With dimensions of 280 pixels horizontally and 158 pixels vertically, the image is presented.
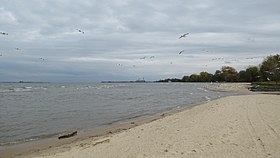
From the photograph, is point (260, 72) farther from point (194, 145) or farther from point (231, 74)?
point (194, 145)

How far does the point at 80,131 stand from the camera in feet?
56.6

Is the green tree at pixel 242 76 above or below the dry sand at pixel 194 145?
above

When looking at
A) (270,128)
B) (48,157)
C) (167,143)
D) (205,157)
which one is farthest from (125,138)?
(270,128)

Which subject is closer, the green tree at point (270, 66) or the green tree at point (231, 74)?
the green tree at point (270, 66)

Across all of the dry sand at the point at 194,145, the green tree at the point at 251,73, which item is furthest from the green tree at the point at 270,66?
the dry sand at the point at 194,145

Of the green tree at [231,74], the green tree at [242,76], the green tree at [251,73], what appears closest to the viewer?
the green tree at [251,73]

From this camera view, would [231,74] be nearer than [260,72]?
No

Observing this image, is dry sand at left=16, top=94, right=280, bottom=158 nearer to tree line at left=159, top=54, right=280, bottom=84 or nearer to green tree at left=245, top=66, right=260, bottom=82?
tree line at left=159, top=54, right=280, bottom=84

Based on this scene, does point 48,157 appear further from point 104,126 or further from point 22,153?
point 104,126

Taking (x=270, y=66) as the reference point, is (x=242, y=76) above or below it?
below

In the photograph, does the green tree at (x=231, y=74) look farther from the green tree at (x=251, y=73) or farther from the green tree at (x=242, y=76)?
the green tree at (x=251, y=73)

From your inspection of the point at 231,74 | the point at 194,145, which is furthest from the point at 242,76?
the point at 194,145

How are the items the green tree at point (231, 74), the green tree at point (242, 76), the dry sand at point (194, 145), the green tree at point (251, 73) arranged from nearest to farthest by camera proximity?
1. the dry sand at point (194, 145)
2. the green tree at point (251, 73)
3. the green tree at point (242, 76)
4. the green tree at point (231, 74)

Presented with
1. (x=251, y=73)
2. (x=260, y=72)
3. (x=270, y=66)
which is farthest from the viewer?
(x=251, y=73)
